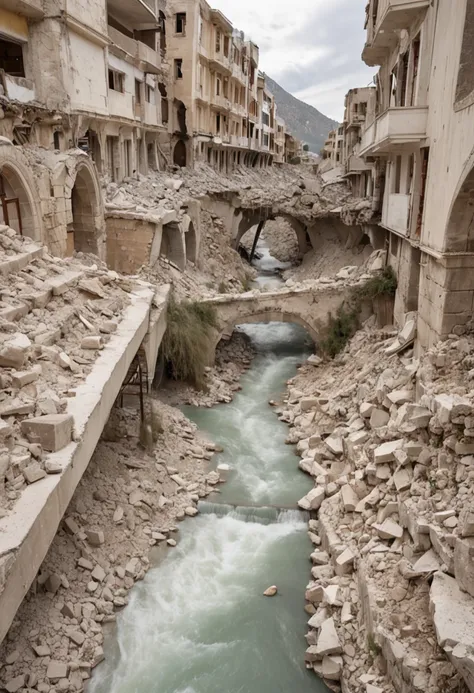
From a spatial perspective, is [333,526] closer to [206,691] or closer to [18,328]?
[206,691]

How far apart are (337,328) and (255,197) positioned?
1095 centimetres

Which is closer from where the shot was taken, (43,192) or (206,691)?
(206,691)

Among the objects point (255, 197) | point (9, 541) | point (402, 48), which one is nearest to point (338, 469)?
point (9, 541)

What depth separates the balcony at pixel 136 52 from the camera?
1885cm

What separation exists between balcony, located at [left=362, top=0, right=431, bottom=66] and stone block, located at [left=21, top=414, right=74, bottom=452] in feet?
34.1

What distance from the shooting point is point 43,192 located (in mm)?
11984

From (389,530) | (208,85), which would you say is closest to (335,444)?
(389,530)

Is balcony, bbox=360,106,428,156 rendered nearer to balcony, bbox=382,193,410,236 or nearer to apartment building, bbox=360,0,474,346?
apartment building, bbox=360,0,474,346

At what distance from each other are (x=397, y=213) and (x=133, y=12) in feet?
44.3

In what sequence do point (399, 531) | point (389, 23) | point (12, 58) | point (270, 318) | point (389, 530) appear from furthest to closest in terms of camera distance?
point (270, 318), point (12, 58), point (389, 23), point (389, 530), point (399, 531)

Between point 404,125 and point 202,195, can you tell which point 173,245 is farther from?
point 404,125

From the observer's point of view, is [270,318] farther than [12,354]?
Yes

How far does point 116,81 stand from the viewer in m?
19.3

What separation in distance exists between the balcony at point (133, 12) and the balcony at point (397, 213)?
11.7 meters
